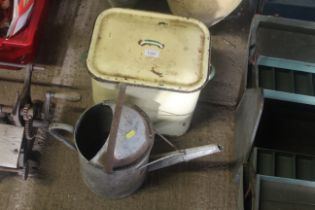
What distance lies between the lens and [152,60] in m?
1.37

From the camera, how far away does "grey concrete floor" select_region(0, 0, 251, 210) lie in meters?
1.48

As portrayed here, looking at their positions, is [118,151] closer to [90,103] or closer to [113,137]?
[113,137]

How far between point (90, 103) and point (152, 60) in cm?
40

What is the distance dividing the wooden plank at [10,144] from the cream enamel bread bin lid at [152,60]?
29 cm

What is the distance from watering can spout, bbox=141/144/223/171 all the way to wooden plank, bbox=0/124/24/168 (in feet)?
1.39

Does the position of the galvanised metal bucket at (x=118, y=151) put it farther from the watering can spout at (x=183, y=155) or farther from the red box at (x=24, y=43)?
the red box at (x=24, y=43)

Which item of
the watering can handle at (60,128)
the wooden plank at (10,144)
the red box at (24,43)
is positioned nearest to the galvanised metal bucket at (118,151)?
the watering can handle at (60,128)

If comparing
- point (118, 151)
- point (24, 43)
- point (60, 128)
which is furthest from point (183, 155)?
point (24, 43)

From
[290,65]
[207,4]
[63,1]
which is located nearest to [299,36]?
[290,65]

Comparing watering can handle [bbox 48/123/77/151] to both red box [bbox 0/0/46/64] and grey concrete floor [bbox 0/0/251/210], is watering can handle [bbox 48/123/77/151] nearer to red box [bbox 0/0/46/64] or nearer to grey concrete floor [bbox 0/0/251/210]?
grey concrete floor [bbox 0/0/251/210]

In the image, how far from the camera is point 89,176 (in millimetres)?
1398

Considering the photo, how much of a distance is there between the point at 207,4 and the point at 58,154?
30.1 inches

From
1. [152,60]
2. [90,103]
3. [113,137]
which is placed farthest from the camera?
[90,103]

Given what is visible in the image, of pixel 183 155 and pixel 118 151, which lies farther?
pixel 183 155
